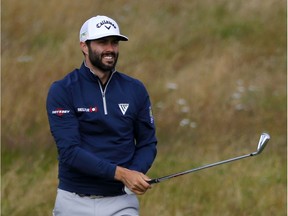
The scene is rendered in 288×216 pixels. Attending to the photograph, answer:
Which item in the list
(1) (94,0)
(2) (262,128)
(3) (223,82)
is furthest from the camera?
(1) (94,0)

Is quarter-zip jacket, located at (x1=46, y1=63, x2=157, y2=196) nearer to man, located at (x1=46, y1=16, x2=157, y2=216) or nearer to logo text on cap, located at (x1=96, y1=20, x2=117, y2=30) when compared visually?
man, located at (x1=46, y1=16, x2=157, y2=216)

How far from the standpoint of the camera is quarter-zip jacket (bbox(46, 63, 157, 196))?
19.4ft

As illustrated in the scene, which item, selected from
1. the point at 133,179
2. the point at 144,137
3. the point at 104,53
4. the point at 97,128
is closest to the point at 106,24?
the point at 104,53

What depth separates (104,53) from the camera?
610 centimetres

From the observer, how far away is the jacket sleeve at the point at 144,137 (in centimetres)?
617

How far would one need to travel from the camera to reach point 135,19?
55.3 feet

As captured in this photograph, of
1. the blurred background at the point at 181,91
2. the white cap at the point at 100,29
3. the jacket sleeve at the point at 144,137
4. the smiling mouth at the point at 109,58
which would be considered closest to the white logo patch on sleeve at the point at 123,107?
the jacket sleeve at the point at 144,137

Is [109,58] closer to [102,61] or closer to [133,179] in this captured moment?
[102,61]

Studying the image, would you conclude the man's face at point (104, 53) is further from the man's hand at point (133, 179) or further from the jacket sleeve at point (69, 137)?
the man's hand at point (133, 179)

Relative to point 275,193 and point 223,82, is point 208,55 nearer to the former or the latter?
point 223,82

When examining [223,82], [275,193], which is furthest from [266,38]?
[275,193]

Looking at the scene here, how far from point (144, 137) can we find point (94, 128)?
0.42 m

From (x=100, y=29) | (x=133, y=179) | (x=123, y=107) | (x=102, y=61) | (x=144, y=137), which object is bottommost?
(x=133, y=179)

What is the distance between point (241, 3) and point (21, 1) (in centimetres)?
376
